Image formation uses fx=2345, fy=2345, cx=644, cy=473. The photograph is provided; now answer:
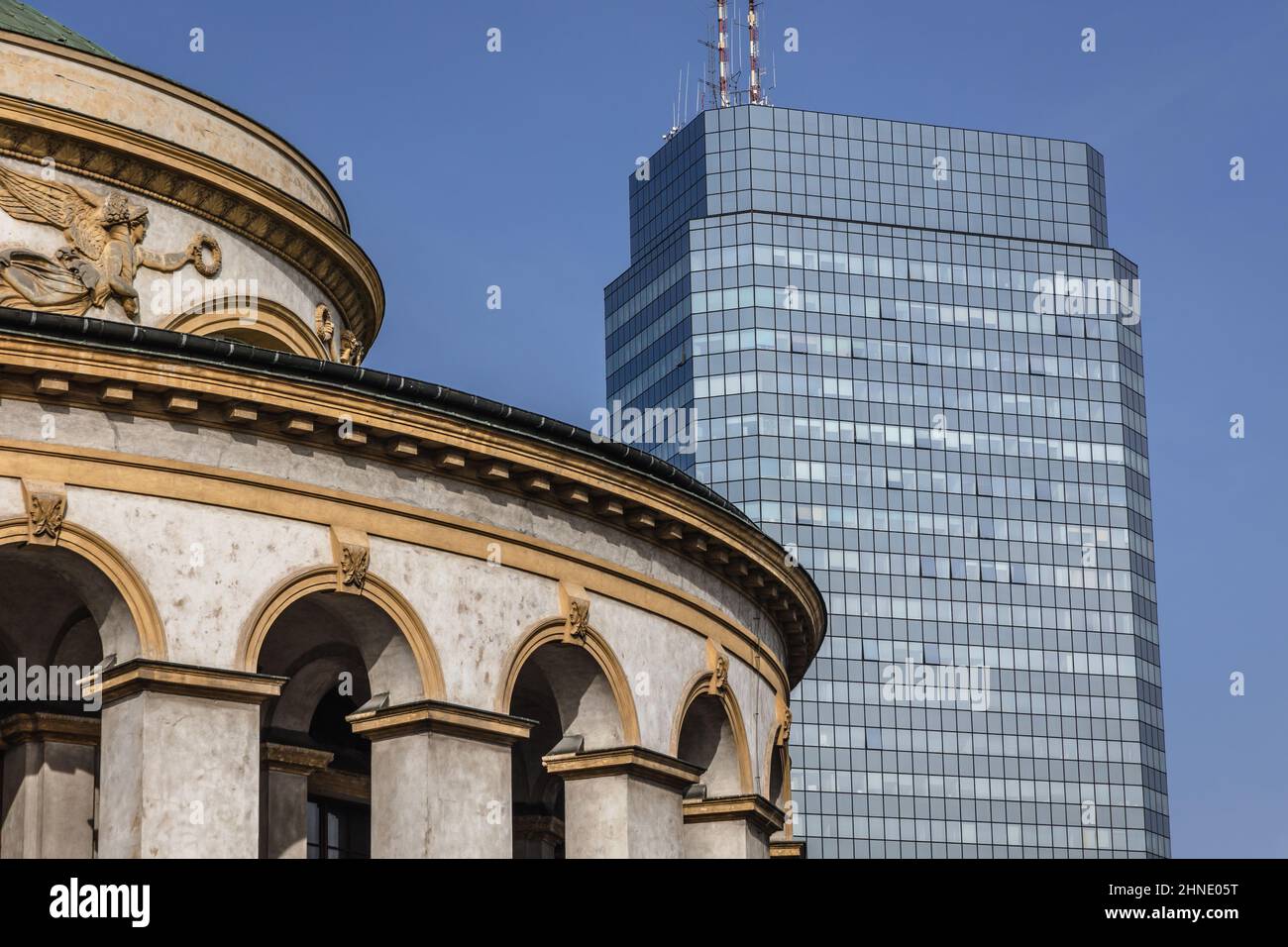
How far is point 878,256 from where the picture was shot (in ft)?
507

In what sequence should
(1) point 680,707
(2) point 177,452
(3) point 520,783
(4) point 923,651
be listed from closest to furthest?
(2) point 177,452
(1) point 680,707
(3) point 520,783
(4) point 923,651

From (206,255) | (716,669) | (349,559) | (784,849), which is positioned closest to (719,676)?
(716,669)

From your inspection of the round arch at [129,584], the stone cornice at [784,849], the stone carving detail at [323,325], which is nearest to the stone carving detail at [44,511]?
the round arch at [129,584]

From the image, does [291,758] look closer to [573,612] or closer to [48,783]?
[48,783]

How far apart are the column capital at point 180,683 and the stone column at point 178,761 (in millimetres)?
12

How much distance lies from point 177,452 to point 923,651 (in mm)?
122203

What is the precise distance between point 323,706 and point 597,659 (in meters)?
5.61

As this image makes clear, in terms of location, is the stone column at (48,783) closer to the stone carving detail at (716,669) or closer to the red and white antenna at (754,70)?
the stone carving detail at (716,669)

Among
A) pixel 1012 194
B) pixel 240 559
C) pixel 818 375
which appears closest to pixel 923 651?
pixel 818 375

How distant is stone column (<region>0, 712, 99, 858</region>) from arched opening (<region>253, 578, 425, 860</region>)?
265 cm

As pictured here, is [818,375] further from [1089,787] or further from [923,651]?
[1089,787]

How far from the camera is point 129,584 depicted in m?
28.5

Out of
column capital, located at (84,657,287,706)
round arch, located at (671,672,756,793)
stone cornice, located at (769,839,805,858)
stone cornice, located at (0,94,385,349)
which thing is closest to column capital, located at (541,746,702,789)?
round arch, located at (671,672,756,793)
